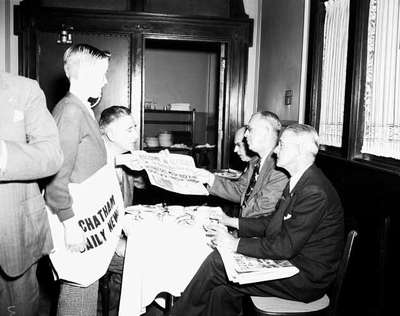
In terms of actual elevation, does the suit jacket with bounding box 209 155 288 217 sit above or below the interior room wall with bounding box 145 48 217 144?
below

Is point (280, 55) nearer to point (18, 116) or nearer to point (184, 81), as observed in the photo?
point (18, 116)

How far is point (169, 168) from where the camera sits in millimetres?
2494

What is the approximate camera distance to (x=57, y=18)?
4816mm

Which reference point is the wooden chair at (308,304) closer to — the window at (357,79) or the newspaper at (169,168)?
the window at (357,79)

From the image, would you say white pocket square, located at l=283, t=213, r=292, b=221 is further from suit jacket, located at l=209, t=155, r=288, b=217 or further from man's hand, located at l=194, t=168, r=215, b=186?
man's hand, located at l=194, t=168, r=215, b=186

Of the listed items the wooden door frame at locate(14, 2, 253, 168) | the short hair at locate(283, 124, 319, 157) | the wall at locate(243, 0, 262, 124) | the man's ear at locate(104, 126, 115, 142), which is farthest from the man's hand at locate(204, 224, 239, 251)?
the wall at locate(243, 0, 262, 124)

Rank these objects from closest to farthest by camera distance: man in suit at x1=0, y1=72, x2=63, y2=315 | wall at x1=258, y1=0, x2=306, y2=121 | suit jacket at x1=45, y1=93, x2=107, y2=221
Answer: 1. man in suit at x1=0, y1=72, x2=63, y2=315
2. suit jacket at x1=45, y1=93, x2=107, y2=221
3. wall at x1=258, y1=0, x2=306, y2=121

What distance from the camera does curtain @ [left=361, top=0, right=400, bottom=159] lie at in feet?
7.53

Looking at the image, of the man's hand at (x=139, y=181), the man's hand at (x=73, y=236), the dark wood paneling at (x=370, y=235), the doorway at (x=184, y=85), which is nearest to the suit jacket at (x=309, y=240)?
the dark wood paneling at (x=370, y=235)

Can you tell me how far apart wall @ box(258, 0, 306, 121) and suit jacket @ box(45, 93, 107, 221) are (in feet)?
7.70

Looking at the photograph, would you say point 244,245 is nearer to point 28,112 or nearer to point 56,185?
point 56,185

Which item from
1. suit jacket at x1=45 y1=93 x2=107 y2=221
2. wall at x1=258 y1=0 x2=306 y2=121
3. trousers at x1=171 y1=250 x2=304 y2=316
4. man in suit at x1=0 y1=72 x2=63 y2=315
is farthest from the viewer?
wall at x1=258 y1=0 x2=306 y2=121

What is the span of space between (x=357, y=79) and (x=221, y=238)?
142cm

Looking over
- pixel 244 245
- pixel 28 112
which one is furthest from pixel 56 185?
pixel 244 245
